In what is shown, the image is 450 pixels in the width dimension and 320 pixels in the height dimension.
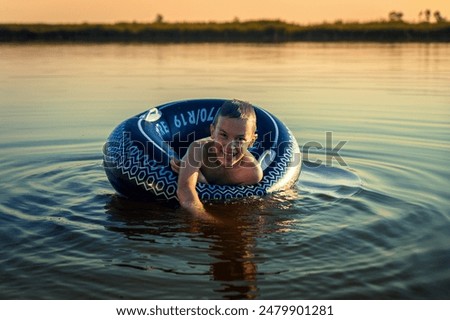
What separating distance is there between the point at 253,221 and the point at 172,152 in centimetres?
106

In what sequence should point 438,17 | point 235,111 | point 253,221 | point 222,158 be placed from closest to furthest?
point 235,111
point 253,221
point 222,158
point 438,17

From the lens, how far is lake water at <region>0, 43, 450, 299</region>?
3.59 meters

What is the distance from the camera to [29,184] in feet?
19.3

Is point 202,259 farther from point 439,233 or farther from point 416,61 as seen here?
point 416,61

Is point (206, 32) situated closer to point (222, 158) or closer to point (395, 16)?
point (395, 16)

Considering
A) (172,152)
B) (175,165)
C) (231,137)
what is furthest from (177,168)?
(231,137)

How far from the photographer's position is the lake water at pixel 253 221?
11.8 ft

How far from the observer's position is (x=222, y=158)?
4961mm

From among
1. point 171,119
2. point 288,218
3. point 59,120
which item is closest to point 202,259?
point 288,218

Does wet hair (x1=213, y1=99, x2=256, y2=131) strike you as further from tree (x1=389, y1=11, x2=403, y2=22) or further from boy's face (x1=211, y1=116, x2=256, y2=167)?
tree (x1=389, y1=11, x2=403, y2=22)

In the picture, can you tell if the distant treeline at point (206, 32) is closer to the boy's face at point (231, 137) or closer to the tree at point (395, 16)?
the tree at point (395, 16)

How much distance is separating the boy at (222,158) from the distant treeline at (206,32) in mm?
28641

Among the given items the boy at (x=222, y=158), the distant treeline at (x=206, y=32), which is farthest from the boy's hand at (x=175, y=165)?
the distant treeline at (x=206, y=32)

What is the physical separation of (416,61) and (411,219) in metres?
14.3
